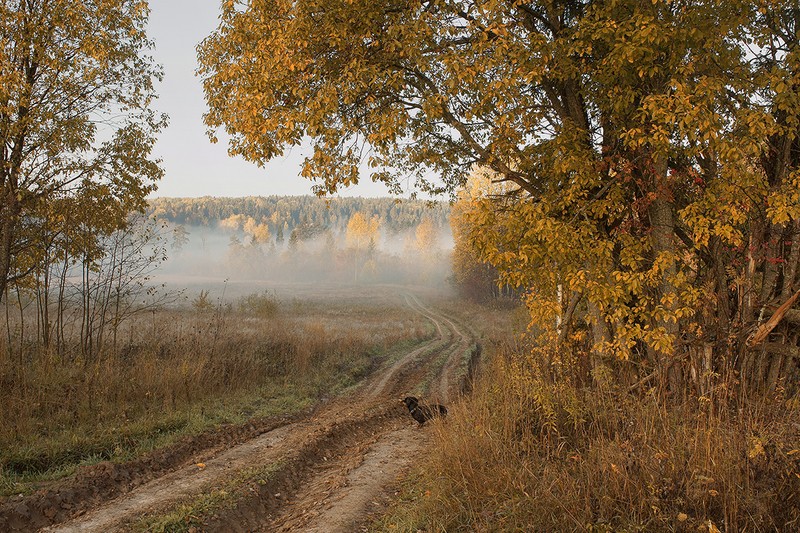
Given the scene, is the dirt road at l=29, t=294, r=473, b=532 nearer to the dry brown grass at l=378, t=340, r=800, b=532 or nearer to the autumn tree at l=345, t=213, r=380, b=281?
the dry brown grass at l=378, t=340, r=800, b=532

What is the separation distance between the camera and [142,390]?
32.3 feet

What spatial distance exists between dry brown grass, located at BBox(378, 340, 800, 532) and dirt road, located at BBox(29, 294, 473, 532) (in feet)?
2.43

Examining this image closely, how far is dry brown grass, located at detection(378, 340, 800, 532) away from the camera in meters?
3.49

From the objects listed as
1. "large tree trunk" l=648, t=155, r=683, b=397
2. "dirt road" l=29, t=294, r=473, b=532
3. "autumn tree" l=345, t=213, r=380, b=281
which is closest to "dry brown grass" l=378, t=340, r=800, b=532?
"dirt road" l=29, t=294, r=473, b=532

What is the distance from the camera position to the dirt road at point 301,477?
5395 mm

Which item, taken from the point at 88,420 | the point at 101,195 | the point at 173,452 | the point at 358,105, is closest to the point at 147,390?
the point at 88,420

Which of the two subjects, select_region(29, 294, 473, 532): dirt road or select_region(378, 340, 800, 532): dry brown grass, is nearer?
select_region(378, 340, 800, 532): dry brown grass

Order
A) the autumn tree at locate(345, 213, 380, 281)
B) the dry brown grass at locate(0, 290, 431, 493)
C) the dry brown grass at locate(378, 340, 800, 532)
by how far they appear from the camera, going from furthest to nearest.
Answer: the autumn tree at locate(345, 213, 380, 281) < the dry brown grass at locate(0, 290, 431, 493) < the dry brown grass at locate(378, 340, 800, 532)

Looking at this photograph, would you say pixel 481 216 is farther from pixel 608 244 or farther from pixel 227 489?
pixel 227 489

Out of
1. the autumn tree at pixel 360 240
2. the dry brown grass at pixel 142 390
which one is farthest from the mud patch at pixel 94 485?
the autumn tree at pixel 360 240

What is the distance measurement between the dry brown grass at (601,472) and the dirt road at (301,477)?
74 cm

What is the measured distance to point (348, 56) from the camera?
25.1 feet

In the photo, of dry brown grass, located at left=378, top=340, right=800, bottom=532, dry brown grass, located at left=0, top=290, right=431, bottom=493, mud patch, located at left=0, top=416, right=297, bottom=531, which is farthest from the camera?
dry brown grass, located at left=0, top=290, right=431, bottom=493

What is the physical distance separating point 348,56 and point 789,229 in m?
7.47
